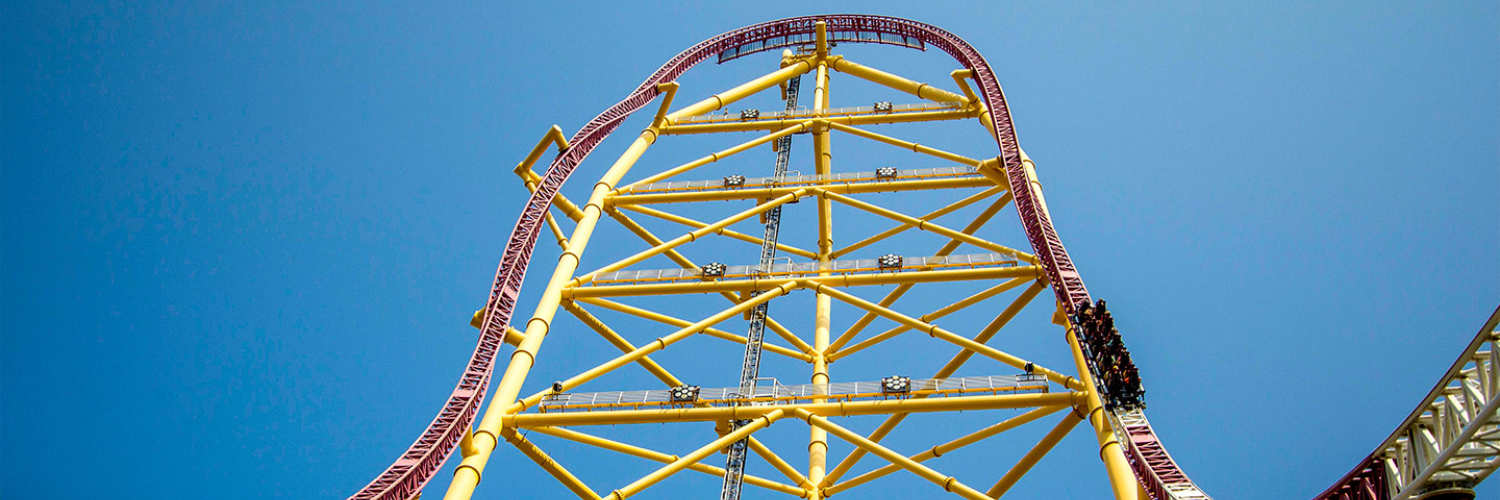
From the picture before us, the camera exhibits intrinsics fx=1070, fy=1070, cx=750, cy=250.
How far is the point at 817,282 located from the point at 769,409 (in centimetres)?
281

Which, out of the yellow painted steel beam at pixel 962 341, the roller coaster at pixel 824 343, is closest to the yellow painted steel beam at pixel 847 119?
the roller coaster at pixel 824 343

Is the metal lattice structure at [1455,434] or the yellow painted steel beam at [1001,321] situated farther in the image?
the yellow painted steel beam at [1001,321]

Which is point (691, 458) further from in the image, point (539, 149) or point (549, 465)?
point (539, 149)

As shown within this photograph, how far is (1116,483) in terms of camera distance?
11.0 metres

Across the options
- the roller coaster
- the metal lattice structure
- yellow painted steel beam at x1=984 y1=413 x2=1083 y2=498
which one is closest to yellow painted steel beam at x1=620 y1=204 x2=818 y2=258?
the roller coaster

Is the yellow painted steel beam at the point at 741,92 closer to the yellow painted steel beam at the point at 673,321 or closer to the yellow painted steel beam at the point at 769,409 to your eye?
the yellow painted steel beam at the point at 673,321

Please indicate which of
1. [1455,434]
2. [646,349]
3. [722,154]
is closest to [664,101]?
[722,154]

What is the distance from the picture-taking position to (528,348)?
1378 cm

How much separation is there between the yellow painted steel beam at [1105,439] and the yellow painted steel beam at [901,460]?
1.51 meters

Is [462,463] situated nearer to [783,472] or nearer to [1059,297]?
[783,472]

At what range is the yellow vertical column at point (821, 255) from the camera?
595 inches

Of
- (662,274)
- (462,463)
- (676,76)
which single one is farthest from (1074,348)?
(676,76)

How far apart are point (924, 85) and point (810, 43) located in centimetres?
400

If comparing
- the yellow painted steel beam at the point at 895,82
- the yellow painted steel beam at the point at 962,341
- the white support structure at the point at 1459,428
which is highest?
the yellow painted steel beam at the point at 895,82
